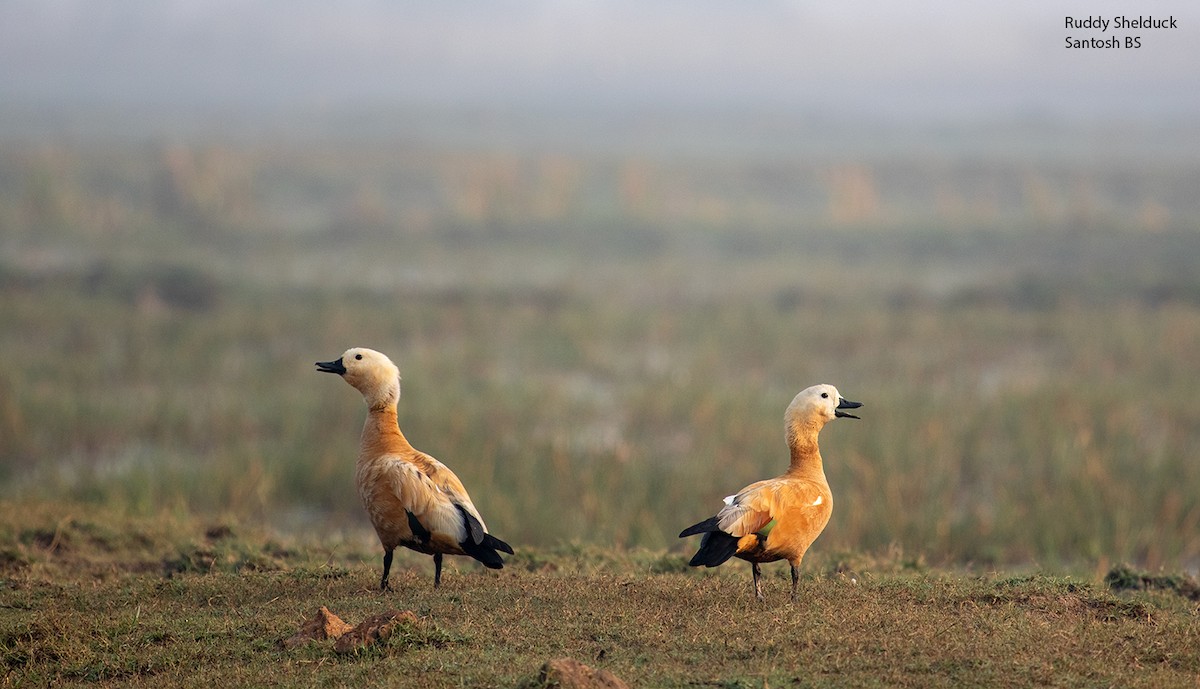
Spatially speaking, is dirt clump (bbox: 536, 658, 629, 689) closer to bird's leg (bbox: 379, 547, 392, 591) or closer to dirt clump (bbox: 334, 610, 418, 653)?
dirt clump (bbox: 334, 610, 418, 653)

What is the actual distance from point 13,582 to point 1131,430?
9486 mm

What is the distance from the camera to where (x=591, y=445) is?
1169 cm

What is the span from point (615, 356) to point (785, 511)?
36.9 feet

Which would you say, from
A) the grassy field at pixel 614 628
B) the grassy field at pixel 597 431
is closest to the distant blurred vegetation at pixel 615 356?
the grassy field at pixel 597 431

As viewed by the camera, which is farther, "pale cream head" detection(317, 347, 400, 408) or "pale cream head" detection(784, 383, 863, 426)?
"pale cream head" detection(317, 347, 400, 408)

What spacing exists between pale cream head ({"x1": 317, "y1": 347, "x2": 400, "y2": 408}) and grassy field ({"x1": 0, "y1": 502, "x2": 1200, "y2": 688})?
93 cm

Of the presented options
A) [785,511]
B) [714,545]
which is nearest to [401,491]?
[714,545]

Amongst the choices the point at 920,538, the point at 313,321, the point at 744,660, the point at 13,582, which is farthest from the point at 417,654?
the point at 313,321

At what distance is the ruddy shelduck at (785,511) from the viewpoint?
17.9 feet

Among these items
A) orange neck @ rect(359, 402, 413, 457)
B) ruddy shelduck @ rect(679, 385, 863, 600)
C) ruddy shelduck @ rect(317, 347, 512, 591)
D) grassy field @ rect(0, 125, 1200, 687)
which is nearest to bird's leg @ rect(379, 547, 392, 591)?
ruddy shelduck @ rect(317, 347, 512, 591)

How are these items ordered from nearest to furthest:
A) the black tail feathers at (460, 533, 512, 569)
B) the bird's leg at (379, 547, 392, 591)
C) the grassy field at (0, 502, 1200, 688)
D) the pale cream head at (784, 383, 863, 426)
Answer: the grassy field at (0, 502, 1200, 688), the black tail feathers at (460, 533, 512, 569), the pale cream head at (784, 383, 863, 426), the bird's leg at (379, 547, 392, 591)

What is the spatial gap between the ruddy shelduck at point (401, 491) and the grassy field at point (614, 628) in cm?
26

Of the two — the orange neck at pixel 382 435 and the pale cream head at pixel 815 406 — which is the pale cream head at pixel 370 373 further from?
the pale cream head at pixel 815 406

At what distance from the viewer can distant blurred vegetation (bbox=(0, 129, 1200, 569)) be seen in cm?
1078
